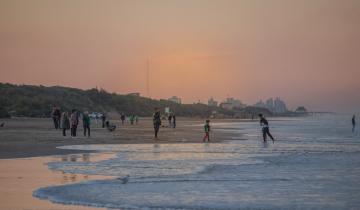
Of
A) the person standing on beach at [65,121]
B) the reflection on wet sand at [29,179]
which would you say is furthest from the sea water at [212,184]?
the person standing on beach at [65,121]

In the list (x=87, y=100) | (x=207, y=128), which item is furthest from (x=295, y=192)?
(x=87, y=100)

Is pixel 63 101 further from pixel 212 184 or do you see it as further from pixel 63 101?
pixel 212 184

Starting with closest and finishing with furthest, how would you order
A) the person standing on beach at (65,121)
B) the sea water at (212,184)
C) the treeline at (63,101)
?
the sea water at (212,184) → the person standing on beach at (65,121) → the treeline at (63,101)

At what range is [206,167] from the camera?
56.6 feet

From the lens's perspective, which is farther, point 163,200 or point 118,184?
point 118,184

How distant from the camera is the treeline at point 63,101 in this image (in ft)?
317

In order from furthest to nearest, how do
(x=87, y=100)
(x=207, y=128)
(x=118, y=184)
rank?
(x=87, y=100)
(x=207, y=128)
(x=118, y=184)

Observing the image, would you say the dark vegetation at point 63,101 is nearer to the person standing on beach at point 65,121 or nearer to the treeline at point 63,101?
the treeline at point 63,101

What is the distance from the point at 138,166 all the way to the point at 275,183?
17.3 feet

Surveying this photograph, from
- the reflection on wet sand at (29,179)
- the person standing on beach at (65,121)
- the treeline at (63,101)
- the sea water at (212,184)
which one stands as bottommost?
the sea water at (212,184)

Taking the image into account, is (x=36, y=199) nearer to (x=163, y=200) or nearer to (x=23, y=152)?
(x=163, y=200)

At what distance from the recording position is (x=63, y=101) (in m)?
120

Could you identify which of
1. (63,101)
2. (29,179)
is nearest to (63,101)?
(63,101)

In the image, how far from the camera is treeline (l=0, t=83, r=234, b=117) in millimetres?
96625
